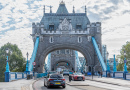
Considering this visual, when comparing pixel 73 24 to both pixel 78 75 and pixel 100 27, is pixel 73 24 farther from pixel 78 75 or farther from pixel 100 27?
pixel 78 75

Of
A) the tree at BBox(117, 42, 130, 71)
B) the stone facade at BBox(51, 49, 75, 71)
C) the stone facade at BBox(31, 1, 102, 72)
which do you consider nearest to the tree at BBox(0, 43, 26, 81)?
the stone facade at BBox(31, 1, 102, 72)

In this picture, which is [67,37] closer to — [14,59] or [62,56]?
[14,59]

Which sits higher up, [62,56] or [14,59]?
[62,56]

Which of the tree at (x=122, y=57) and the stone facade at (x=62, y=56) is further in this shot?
the stone facade at (x=62, y=56)

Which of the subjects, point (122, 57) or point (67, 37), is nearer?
point (67, 37)

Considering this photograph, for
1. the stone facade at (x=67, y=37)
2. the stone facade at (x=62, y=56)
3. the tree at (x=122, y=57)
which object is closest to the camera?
the stone facade at (x=67, y=37)

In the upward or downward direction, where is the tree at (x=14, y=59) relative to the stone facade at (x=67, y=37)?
downward

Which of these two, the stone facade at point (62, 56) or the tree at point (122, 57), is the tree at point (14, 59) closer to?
the tree at point (122, 57)

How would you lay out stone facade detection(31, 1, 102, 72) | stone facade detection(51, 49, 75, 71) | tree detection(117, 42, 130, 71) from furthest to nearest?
stone facade detection(51, 49, 75, 71)
tree detection(117, 42, 130, 71)
stone facade detection(31, 1, 102, 72)

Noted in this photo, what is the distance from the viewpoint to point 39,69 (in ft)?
158

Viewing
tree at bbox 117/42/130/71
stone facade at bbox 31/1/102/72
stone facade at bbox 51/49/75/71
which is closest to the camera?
stone facade at bbox 31/1/102/72

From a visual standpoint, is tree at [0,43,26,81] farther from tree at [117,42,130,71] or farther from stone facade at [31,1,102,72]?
tree at [117,42,130,71]

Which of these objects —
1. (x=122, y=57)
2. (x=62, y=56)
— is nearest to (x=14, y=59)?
(x=122, y=57)

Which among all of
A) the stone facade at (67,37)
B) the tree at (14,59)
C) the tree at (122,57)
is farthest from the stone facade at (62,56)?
the stone facade at (67,37)
